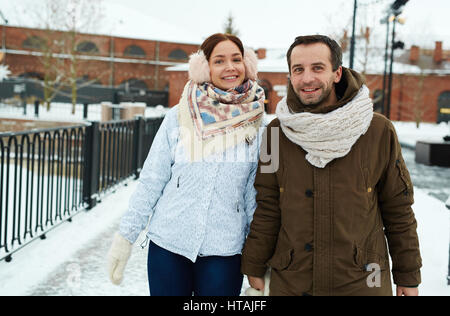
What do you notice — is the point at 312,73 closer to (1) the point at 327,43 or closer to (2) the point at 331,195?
(1) the point at 327,43

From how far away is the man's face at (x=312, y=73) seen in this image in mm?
2061

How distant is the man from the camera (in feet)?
6.57

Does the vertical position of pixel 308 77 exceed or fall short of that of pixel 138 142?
it exceeds it

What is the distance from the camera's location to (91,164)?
6848mm

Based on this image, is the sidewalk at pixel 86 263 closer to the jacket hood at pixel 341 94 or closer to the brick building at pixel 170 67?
the jacket hood at pixel 341 94

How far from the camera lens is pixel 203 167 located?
2369 millimetres

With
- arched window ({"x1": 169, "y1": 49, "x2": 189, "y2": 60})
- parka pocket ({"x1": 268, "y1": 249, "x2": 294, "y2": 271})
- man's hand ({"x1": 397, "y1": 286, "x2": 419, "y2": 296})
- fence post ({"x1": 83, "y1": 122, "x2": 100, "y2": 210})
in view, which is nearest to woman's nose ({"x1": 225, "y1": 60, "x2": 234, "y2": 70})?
parka pocket ({"x1": 268, "y1": 249, "x2": 294, "y2": 271})

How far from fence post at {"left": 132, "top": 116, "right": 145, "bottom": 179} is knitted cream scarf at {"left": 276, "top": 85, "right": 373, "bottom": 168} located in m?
7.66

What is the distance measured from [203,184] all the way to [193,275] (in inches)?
20.3

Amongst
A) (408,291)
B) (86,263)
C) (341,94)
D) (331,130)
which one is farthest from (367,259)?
(86,263)

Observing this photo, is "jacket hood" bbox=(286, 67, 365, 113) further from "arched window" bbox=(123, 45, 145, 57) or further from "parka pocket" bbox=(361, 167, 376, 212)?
"arched window" bbox=(123, 45, 145, 57)

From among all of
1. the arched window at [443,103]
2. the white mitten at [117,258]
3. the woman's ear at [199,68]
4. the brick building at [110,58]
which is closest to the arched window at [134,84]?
the brick building at [110,58]
